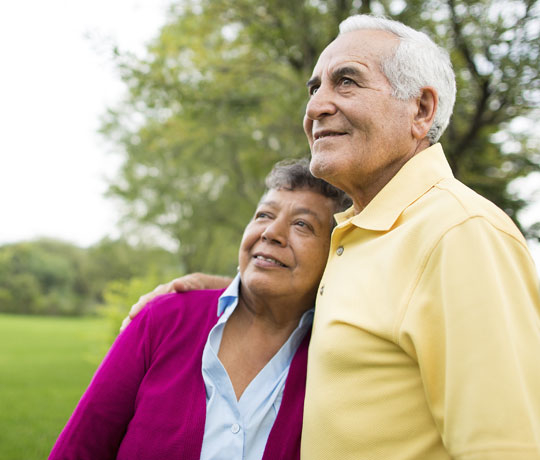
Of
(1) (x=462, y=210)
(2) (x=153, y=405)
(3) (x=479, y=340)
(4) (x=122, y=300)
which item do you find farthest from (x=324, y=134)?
(4) (x=122, y=300)

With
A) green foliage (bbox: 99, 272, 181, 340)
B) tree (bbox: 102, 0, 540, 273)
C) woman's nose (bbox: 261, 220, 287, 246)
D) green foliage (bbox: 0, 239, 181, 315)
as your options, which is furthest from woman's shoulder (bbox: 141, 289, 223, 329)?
green foliage (bbox: 0, 239, 181, 315)

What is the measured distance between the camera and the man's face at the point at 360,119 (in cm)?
200

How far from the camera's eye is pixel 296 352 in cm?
250

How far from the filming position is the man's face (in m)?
2.00

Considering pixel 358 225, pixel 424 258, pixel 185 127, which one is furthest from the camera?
pixel 185 127

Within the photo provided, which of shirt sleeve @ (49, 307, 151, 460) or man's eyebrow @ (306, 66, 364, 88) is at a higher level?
man's eyebrow @ (306, 66, 364, 88)

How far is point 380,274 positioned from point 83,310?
49.6 metres

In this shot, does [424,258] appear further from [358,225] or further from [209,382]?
[209,382]

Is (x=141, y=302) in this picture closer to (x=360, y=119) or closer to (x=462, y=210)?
(x=360, y=119)

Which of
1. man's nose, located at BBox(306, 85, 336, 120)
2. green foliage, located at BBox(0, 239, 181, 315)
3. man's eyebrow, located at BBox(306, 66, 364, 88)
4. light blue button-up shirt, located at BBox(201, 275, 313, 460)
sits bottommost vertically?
green foliage, located at BBox(0, 239, 181, 315)

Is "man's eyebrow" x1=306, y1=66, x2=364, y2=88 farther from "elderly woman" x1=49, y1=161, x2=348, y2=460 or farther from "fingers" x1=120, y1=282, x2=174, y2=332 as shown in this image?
"fingers" x1=120, y1=282, x2=174, y2=332

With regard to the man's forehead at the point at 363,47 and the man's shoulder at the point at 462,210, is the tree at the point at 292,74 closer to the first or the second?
the man's forehead at the point at 363,47

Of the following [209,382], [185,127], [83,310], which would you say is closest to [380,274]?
[209,382]

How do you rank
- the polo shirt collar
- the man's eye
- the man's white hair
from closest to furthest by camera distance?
the polo shirt collar → the man's white hair → the man's eye
